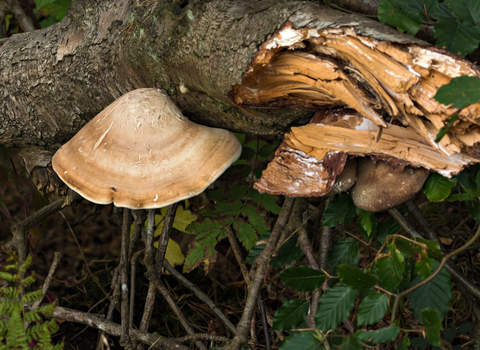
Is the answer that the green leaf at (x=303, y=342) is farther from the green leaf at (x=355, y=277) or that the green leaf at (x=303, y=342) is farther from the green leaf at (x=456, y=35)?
the green leaf at (x=456, y=35)

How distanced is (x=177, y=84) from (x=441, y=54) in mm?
1197

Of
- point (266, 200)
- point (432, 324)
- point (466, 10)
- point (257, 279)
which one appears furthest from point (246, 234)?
point (466, 10)

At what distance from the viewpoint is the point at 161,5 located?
1840mm

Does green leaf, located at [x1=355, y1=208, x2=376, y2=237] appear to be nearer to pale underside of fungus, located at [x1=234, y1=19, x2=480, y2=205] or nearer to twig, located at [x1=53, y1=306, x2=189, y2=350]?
pale underside of fungus, located at [x1=234, y1=19, x2=480, y2=205]

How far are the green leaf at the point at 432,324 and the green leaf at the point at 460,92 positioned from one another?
64 centimetres

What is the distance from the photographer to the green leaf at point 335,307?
139 centimetres

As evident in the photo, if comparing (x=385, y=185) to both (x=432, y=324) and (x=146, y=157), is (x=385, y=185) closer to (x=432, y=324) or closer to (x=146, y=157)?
(x=432, y=324)

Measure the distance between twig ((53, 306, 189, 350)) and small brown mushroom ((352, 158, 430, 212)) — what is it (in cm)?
130

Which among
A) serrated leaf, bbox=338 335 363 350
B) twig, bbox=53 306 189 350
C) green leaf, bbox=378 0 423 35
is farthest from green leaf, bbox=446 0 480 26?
twig, bbox=53 306 189 350

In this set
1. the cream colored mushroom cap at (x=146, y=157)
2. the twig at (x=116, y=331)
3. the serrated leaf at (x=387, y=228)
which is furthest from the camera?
the twig at (x=116, y=331)

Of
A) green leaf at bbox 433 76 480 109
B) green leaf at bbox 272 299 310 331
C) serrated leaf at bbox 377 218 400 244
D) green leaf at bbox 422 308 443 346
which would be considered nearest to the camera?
green leaf at bbox 433 76 480 109

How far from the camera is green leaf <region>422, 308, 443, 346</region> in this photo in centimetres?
120

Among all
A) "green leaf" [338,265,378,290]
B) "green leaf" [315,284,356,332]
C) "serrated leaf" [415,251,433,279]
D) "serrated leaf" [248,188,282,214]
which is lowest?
"serrated leaf" [248,188,282,214]

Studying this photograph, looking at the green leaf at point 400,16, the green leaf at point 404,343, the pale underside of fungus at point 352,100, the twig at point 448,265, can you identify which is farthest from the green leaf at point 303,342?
the green leaf at point 400,16
